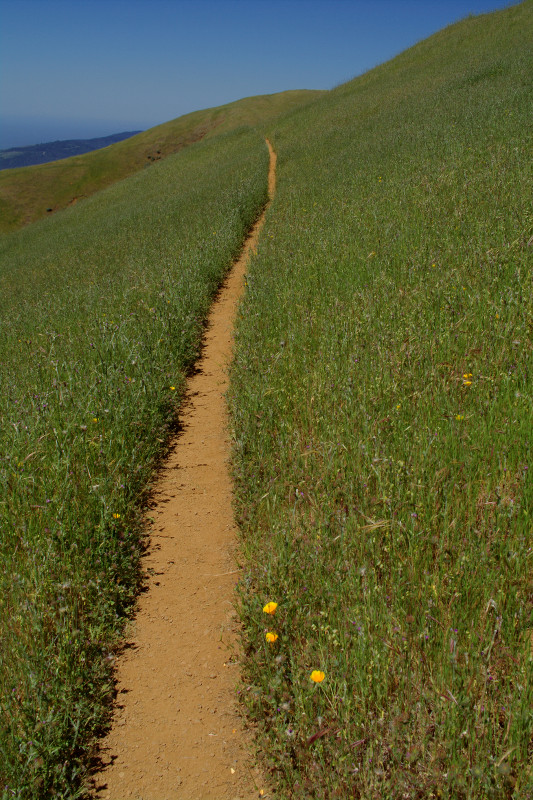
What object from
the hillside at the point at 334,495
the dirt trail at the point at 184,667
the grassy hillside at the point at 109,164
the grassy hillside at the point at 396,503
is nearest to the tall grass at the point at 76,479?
the hillside at the point at 334,495

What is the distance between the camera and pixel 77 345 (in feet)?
23.6

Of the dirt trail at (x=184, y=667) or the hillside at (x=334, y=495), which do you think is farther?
the dirt trail at (x=184, y=667)

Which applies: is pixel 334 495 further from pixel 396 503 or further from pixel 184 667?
pixel 184 667

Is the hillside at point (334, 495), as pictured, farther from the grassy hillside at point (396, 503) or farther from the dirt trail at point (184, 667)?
the dirt trail at point (184, 667)

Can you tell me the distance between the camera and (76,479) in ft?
13.7

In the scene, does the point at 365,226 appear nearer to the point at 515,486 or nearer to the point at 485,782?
the point at 515,486

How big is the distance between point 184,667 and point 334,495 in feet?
4.63

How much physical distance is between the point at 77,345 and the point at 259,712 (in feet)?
18.8

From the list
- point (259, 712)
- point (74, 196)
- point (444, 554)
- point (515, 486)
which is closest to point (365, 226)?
point (515, 486)

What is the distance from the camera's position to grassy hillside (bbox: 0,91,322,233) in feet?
232

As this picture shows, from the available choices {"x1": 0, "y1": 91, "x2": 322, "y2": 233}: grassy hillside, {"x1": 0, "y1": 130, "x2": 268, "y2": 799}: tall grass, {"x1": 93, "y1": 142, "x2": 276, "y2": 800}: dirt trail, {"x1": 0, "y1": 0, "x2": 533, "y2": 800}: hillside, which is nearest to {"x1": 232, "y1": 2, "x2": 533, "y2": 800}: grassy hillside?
{"x1": 0, "y1": 0, "x2": 533, "y2": 800}: hillside

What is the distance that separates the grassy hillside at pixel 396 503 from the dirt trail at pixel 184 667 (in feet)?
0.67

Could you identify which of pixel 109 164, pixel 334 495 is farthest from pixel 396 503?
pixel 109 164

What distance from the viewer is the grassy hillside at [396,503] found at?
215cm
